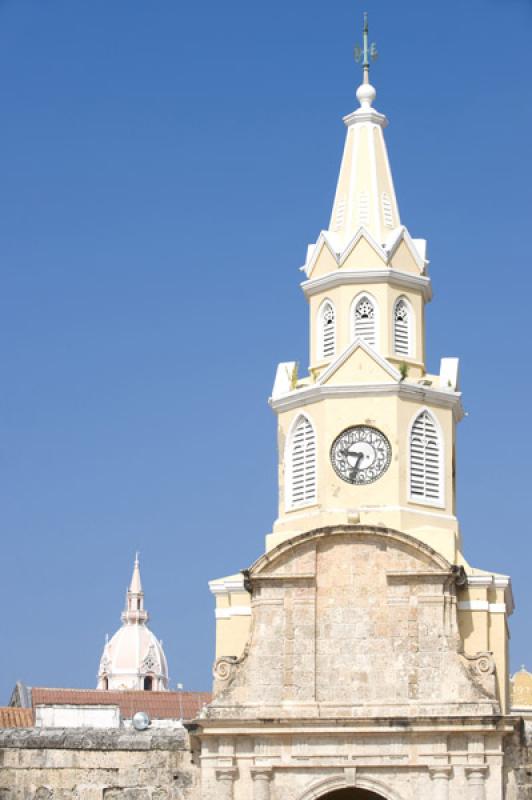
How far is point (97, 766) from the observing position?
146 ft

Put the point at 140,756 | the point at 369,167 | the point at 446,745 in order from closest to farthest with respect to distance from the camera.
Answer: the point at 446,745
the point at 140,756
the point at 369,167

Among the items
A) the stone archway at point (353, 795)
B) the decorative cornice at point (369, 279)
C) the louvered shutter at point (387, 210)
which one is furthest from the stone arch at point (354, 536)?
the louvered shutter at point (387, 210)

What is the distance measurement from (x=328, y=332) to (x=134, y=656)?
67869 mm

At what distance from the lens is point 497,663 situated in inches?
1719

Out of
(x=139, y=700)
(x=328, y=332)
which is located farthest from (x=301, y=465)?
(x=139, y=700)

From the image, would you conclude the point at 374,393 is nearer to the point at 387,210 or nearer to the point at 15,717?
the point at 387,210

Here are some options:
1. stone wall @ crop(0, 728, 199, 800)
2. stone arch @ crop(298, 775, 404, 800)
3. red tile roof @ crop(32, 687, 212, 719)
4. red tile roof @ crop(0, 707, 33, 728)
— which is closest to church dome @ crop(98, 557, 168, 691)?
red tile roof @ crop(32, 687, 212, 719)

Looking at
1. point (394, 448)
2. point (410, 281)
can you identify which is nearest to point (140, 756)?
point (394, 448)

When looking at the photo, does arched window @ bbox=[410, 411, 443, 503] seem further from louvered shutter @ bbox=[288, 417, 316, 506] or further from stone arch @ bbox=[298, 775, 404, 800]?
stone arch @ bbox=[298, 775, 404, 800]

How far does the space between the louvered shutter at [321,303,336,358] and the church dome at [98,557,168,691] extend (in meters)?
62.5

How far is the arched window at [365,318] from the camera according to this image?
152ft

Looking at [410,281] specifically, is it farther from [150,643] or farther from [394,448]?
[150,643]

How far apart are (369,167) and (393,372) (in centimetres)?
611

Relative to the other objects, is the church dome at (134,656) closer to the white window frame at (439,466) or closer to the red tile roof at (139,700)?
the red tile roof at (139,700)
